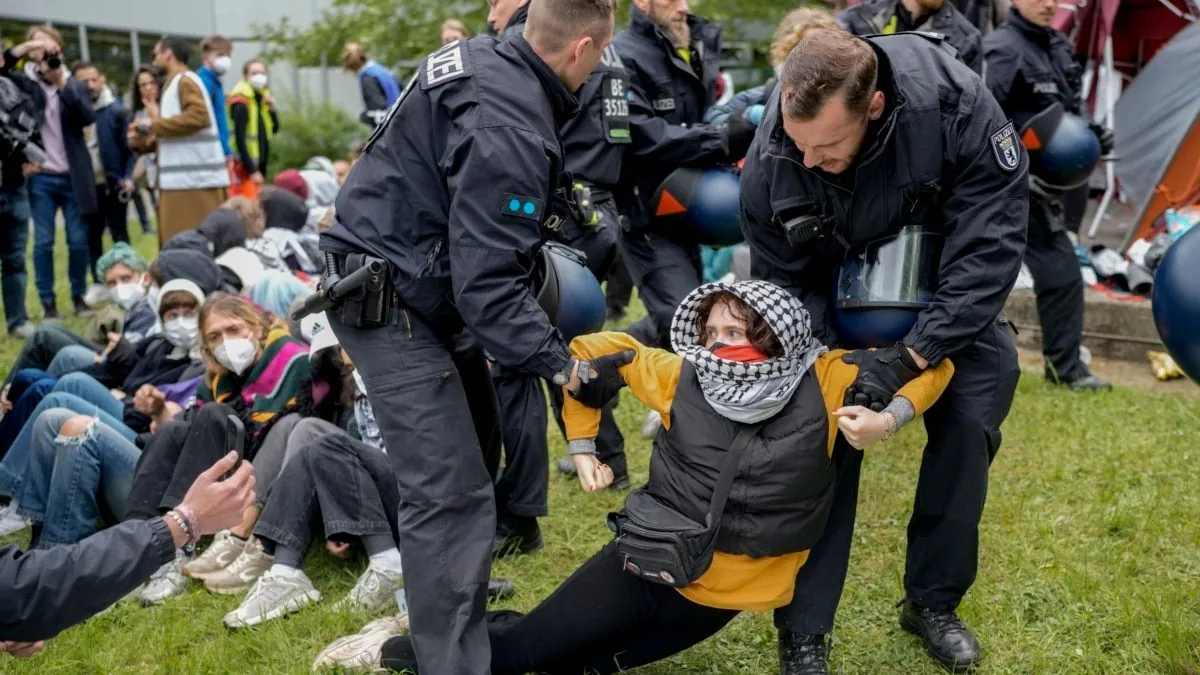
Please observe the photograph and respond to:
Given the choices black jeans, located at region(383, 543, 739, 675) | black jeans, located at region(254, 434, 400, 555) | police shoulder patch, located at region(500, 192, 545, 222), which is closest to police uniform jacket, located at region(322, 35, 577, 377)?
police shoulder patch, located at region(500, 192, 545, 222)

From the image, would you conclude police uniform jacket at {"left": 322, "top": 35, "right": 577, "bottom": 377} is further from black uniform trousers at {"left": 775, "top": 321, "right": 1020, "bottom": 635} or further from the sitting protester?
black uniform trousers at {"left": 775, "top": 321, "right": 1020, "bottom": 635}

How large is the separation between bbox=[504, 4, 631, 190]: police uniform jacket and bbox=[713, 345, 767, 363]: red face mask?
1.72 metres

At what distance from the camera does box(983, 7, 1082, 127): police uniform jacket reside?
220 inches

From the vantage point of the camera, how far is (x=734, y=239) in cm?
488

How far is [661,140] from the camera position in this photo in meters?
4.78

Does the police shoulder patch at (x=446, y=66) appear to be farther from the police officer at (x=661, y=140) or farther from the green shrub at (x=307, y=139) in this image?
the green shrub at (x=307, y=139)

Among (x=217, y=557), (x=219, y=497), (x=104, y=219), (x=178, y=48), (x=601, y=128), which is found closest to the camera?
(x=219, y=497)

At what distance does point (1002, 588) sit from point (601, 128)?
2.24 m

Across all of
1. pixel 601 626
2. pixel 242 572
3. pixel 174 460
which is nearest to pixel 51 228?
pixel 174 460

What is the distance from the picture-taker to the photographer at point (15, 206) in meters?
7.87

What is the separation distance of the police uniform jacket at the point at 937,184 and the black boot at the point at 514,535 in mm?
1736

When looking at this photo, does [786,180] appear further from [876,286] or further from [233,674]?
[233,674]

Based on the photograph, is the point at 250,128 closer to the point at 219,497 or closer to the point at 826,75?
the point at 219,497

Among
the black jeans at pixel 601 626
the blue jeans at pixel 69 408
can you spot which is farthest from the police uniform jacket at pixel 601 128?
the blue jeans at pixel 69 408
